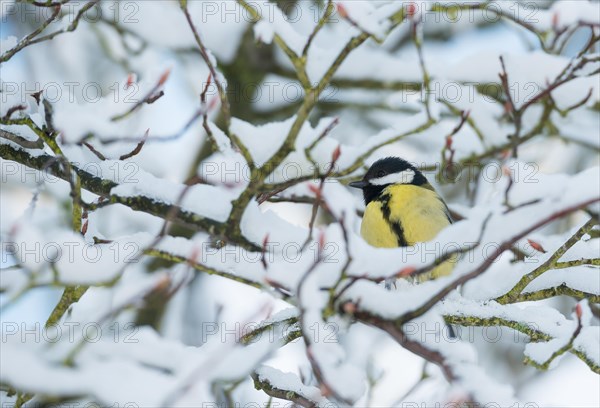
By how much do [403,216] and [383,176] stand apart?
0.61 meters

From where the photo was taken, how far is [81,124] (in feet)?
7.89

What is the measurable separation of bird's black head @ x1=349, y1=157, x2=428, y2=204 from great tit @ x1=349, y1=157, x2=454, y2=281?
1 cm

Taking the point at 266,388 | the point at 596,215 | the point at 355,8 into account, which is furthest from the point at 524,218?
the point at 266,388

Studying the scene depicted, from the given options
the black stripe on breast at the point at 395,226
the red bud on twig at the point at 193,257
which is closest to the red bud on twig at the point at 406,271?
the red bud on twig at the point at 193,257

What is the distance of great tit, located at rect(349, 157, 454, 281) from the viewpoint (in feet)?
14.0

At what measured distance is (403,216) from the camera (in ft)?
14.2

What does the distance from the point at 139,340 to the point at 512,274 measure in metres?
1.74

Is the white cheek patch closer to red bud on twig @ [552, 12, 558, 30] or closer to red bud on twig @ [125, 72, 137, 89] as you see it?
red bud on twig @ [552, 12, 558, 30]

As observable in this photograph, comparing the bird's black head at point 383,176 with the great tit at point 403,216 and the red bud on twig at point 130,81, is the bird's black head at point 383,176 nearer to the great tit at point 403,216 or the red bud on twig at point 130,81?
the great tit at point 403,216

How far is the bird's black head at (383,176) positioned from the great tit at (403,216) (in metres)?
A: 0.01

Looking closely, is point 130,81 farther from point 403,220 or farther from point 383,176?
point 383,176

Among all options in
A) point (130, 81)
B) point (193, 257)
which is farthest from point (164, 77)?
point (193, 257)

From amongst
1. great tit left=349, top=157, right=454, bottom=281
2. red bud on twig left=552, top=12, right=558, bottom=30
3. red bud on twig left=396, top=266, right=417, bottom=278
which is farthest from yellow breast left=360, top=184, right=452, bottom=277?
red bud on twig left=396, top=266, right=417, bottom=278

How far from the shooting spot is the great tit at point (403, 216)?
14.0 feet
